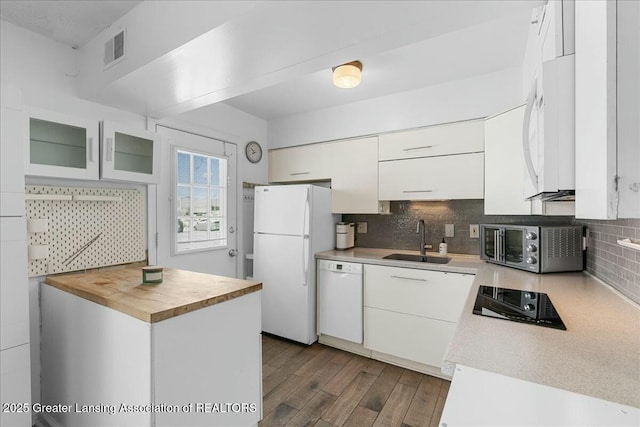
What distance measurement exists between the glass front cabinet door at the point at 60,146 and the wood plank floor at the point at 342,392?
1929 millimetres

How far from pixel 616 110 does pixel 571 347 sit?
0.69 m

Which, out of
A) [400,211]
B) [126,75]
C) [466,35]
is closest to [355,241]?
[400,211]

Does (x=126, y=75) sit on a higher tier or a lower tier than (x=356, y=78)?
lower

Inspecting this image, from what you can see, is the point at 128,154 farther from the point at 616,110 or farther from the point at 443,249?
the point at 443,249

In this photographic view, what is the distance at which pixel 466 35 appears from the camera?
6.13ft

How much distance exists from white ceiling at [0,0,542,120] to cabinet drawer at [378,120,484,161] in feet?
1.31

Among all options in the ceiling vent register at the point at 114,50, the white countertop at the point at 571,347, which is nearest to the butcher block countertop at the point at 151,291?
the white countertop at the point at 571,347

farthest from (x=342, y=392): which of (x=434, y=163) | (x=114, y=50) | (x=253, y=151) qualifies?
(x=114, y=50)

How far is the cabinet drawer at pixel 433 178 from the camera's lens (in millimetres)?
2436

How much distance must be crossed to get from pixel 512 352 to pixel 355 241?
2544mm

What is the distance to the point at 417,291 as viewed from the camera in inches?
94.1

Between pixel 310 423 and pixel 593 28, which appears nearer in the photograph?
pixel 593 28

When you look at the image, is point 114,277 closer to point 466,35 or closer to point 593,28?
point 593,28

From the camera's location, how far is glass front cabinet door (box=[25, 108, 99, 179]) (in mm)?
1651
